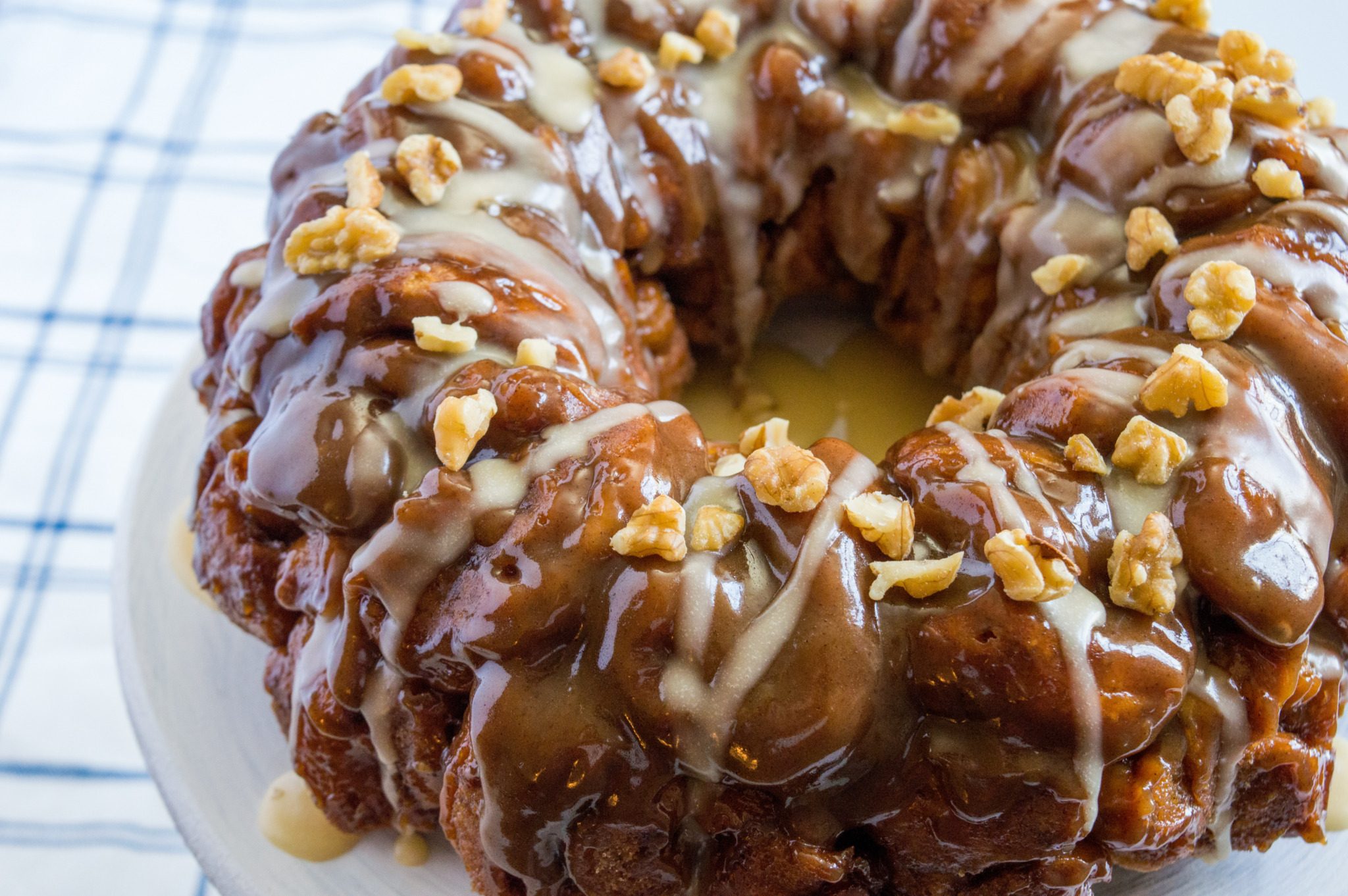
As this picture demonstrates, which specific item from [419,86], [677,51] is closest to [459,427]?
[419,86]

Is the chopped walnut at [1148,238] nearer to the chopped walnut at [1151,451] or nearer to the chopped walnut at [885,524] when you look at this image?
the chopped walnut at [1151,451]

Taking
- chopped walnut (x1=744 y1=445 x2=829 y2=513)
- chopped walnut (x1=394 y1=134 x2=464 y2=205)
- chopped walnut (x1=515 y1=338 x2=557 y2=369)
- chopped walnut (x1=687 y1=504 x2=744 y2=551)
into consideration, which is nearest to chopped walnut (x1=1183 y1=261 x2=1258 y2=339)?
chopped walnut (x1=744 y1=445 x2=829 y2=513)

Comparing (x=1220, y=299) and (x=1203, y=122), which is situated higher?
(x=1203, y=122)

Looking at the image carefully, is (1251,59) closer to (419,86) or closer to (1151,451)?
(1151,451)

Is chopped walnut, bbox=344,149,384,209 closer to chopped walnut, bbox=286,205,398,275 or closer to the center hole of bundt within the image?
chopped walnut, bbox=286,205,398,275

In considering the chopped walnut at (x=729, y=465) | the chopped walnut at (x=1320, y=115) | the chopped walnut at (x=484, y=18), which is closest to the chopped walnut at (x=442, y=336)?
the chopped walnut at (x=729, y=465)
